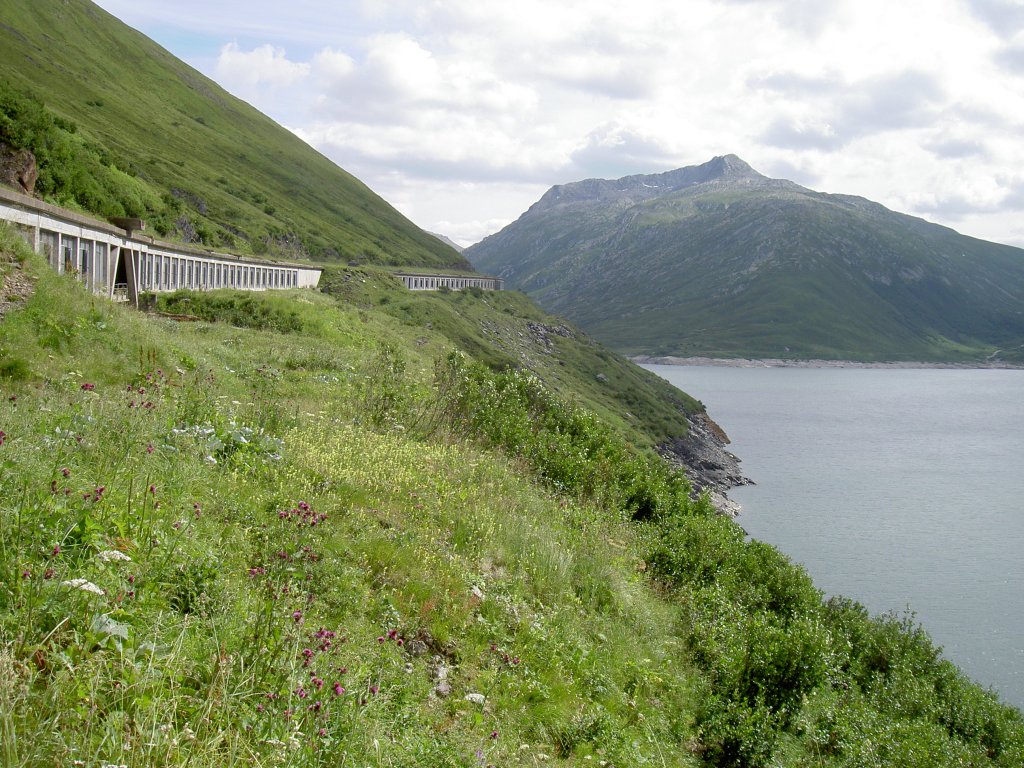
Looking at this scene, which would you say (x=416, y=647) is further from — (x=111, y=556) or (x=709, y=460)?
(x=709, y=460)

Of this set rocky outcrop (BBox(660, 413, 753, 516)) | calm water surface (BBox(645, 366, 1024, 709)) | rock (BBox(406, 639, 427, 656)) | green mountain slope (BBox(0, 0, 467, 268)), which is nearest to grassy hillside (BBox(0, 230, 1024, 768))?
rock (BBox(406, 639, 427, 656))

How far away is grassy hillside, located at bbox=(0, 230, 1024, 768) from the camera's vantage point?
4746mm

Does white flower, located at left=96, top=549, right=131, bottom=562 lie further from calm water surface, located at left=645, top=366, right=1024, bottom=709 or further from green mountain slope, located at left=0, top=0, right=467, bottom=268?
green mountain slope, located at left=0, top=0, right=467, bottom=268

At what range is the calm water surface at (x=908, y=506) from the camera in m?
35.5

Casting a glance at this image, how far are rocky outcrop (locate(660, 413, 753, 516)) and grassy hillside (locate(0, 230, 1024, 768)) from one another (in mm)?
41880

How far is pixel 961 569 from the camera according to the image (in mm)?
41188

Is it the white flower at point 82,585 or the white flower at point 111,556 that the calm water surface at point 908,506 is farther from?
the white flower at point 82,585

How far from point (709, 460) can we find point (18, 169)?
56.5 meters

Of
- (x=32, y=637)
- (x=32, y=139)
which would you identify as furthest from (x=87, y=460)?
(x=32, y=139)

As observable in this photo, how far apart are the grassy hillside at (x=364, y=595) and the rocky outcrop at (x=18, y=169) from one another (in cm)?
2985

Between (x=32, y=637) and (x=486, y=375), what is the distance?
60.1 ft

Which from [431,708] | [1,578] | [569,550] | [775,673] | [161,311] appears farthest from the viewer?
[161,311]

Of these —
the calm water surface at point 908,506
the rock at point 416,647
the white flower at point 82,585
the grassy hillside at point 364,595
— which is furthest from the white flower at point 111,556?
the calm water surface at point 908,506

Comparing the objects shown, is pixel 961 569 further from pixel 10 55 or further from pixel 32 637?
pixel 10 55
